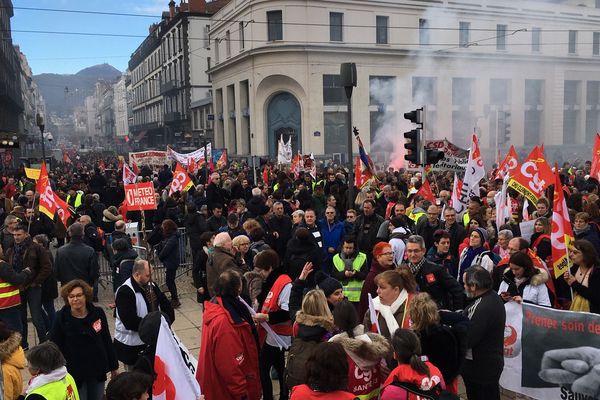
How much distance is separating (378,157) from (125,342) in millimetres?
32329

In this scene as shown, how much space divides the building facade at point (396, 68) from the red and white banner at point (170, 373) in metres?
32.0

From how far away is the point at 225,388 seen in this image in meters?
4.50

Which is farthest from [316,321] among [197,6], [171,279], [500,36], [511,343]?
[197,6]

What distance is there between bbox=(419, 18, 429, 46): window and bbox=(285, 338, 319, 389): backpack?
37.9 m

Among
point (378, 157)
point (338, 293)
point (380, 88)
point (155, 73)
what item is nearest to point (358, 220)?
point (338, 293)

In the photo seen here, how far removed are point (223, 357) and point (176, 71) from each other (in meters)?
58.6

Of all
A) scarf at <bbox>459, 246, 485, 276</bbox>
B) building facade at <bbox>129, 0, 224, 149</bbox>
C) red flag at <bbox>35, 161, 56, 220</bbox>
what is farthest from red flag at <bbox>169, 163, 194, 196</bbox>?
building facade at <bbox>129, 0, 224, 149</bbox>

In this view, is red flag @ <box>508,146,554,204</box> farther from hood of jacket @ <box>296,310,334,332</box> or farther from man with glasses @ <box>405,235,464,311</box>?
hood of jacket @ <box>296,310,334,332</box>

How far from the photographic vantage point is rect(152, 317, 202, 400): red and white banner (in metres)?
3.86

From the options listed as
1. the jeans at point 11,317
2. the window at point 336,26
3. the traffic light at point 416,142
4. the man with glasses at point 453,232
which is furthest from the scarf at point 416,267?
the window at point 336,26

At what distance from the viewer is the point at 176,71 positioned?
196 feet

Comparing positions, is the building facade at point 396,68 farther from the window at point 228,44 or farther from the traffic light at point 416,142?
the traffic light at point 416,142

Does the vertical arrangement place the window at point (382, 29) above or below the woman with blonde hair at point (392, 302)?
above

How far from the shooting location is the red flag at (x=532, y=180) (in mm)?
9484
